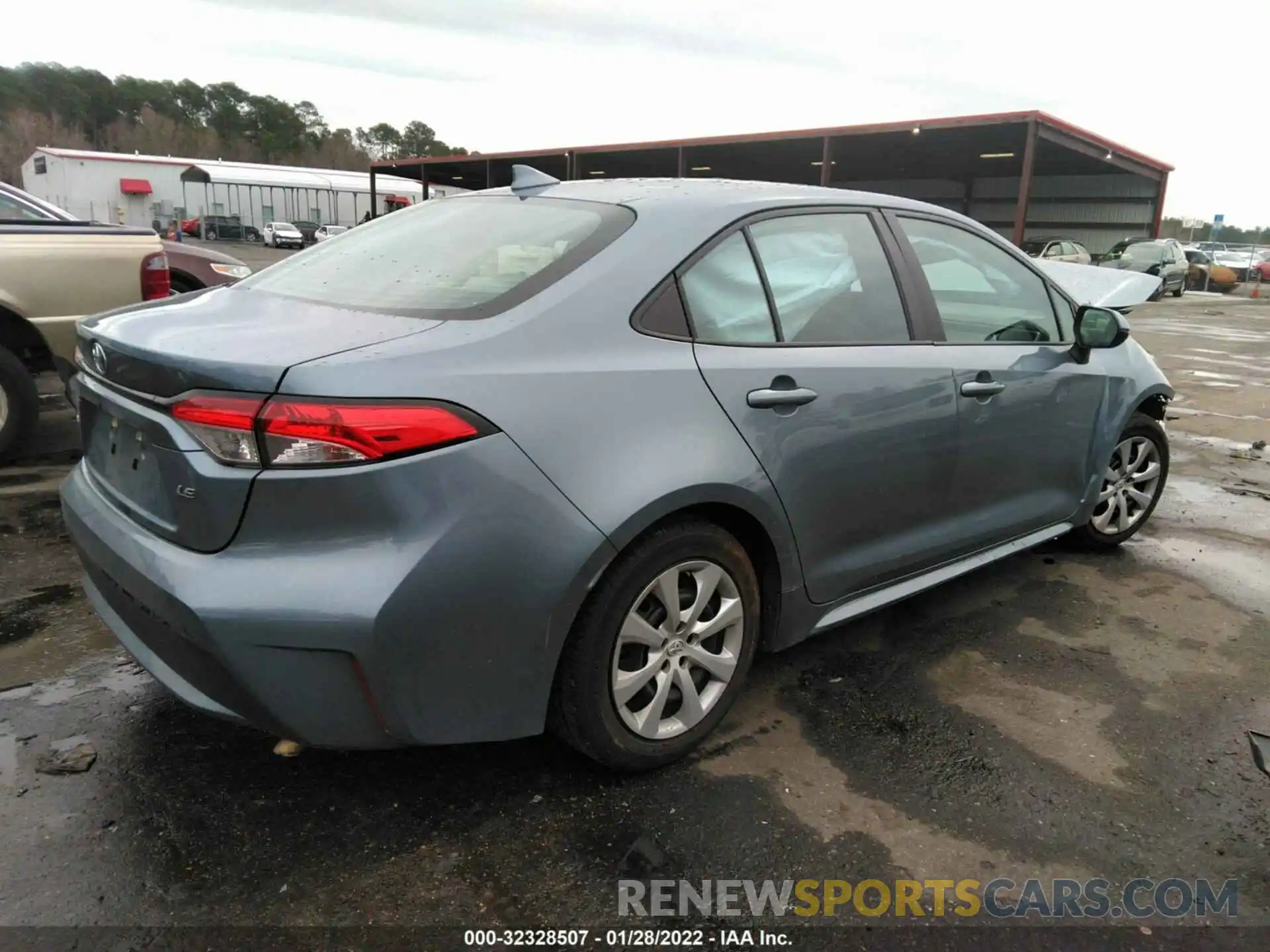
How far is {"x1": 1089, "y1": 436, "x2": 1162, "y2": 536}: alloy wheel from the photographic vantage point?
4.23m

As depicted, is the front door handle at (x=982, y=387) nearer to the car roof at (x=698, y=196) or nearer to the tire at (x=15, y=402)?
the car roof at (x=698, y=196)

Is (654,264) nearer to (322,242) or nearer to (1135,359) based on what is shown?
(322,242)

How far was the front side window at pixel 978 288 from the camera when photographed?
320 cm

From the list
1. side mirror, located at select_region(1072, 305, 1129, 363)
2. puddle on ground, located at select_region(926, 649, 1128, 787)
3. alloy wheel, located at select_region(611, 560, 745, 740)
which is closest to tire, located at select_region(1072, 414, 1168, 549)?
side mirror, located at select_region(1072, 305, 1129, 363)

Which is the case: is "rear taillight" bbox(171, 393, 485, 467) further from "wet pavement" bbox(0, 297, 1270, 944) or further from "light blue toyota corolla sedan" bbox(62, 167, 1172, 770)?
"wet pavement" bbox(0, 297, 1270, 944)

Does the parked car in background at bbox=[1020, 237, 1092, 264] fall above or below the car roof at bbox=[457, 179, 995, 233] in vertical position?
above

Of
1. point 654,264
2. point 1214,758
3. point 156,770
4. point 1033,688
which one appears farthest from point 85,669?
point 1214,758

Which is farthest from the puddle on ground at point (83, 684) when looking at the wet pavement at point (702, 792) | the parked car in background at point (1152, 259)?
the parked car in background at point (1152, 259)

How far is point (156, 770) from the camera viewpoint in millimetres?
2443

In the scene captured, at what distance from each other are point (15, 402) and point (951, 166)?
32.7 metres

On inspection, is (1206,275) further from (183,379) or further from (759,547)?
(183,379)

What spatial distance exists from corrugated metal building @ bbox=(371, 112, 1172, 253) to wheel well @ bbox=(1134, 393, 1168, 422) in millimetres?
17903

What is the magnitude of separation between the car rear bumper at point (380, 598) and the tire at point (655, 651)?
4.4 inches

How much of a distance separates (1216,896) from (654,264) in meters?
2.08
